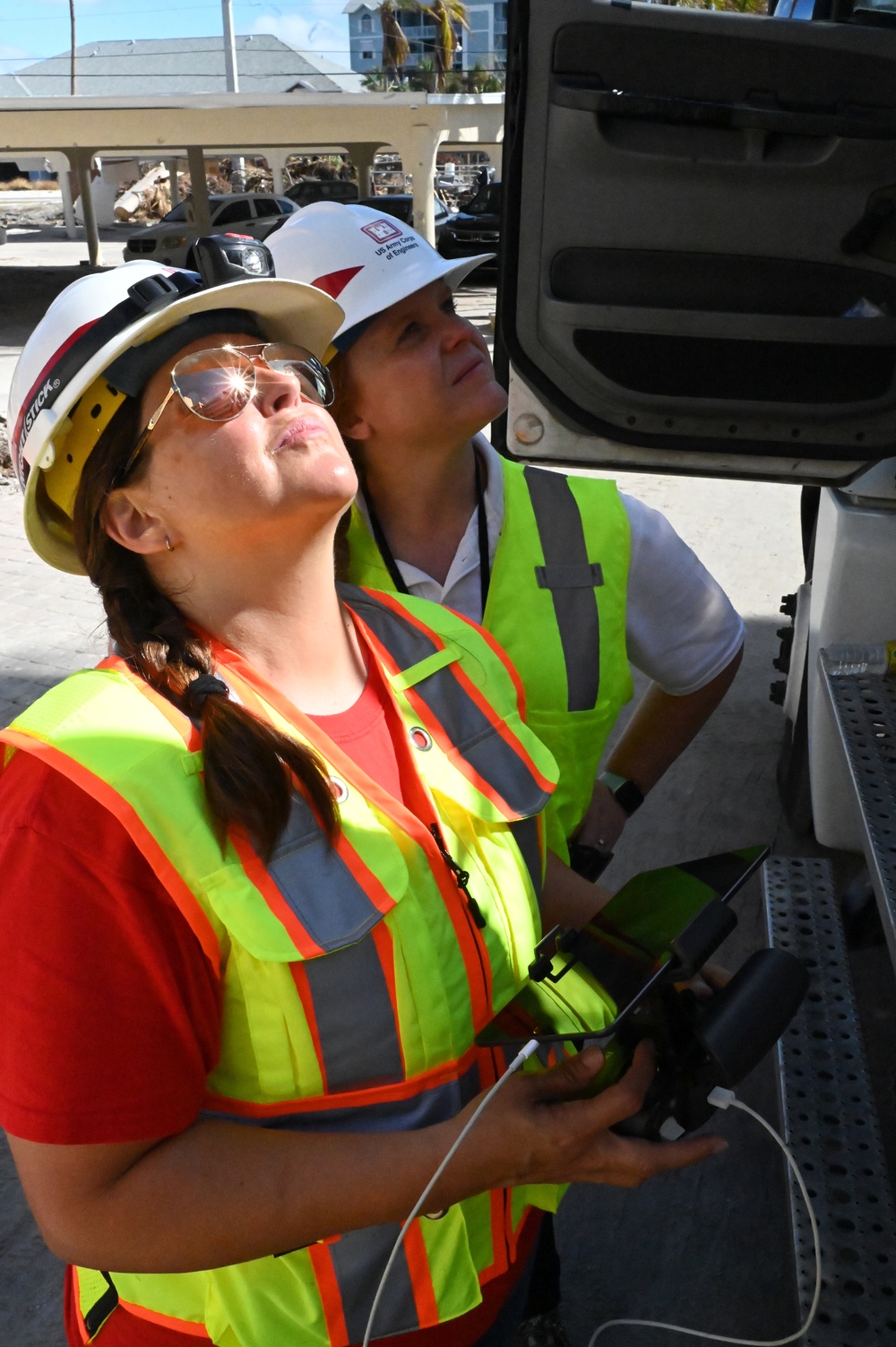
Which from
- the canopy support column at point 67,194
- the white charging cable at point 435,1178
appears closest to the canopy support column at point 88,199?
the canopy support column at point 67,194

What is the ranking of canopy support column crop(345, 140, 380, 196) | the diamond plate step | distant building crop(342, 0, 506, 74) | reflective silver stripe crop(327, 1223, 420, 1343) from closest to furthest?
reflective silver stripe crop(327, 1223, 420, 1343), the diamond plate step, canopy support column crop(345, 140, 380, 196), distant building crop(342, 0, 506, 74)

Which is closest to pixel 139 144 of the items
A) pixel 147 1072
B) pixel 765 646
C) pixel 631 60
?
pixel 765 646

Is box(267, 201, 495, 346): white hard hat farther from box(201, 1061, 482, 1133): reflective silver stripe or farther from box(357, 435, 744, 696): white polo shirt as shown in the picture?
box(201, 1061, 482, 1133): reflective silver stripe

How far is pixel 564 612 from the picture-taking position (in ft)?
7.41

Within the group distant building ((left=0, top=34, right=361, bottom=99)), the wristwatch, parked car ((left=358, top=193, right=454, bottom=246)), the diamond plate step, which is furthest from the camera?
distant building ((left=0, top=34, right=361, bottom=99))

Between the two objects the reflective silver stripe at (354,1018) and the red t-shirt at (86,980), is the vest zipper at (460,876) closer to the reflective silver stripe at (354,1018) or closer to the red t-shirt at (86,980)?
the reflective silver stripe at (354,1018)

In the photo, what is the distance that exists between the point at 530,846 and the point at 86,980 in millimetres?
746

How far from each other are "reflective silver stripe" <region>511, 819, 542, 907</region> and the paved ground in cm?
120

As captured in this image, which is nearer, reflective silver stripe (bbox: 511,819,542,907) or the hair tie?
the hair tie

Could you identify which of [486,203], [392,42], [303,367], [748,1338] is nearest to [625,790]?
[748,1338]

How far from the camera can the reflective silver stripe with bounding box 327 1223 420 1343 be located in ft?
4.93

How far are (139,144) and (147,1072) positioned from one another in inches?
950

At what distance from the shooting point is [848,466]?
8.66 ft

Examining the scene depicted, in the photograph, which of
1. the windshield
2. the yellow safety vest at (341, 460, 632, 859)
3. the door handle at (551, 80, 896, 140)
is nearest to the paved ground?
the yellow safety vest at (341, 460, 632, 859)
